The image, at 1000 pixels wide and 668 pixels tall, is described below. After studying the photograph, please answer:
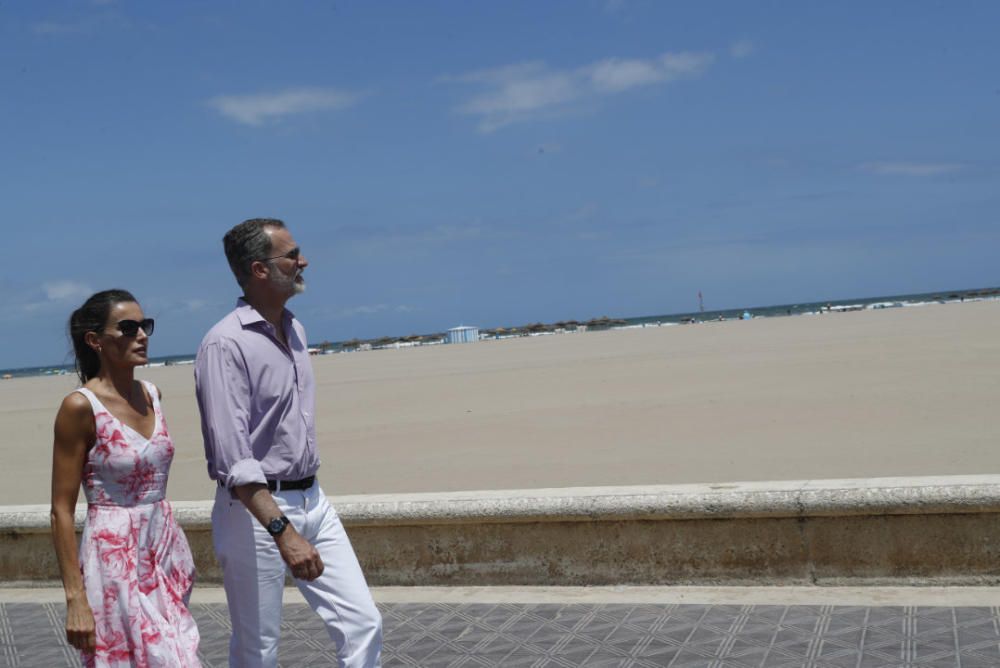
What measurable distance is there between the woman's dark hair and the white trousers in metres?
0.57

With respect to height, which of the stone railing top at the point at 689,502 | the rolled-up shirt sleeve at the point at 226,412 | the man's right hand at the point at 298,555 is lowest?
the stone railing top at the point at 689,502

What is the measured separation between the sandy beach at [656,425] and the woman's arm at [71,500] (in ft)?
24.9

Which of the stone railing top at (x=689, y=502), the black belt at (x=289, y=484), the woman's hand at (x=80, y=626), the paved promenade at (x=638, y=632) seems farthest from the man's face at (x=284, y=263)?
the stone railing top at (x=689, y=502)

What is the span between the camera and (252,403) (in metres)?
3.44

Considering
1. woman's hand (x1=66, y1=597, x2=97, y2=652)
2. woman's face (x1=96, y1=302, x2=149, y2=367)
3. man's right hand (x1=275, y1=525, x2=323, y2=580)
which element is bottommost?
woman's hand (x1=66, y1=597, x2=97, y2=652)

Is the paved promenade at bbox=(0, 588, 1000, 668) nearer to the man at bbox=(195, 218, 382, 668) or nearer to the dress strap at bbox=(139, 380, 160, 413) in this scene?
the man at bbox=(195, 218, 382, 668)

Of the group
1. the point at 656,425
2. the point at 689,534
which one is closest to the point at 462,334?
the point at 656,425

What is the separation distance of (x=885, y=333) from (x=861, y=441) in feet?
79.5

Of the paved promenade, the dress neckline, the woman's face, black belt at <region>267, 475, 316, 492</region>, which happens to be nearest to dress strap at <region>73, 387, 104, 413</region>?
the dress neckline

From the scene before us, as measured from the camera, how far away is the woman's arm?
10.4ft

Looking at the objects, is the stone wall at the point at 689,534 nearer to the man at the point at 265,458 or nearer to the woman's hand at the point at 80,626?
the man at the point at 265,458

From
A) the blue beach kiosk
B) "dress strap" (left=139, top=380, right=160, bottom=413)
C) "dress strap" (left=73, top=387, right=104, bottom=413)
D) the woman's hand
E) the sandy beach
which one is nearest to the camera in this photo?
the woman's hand

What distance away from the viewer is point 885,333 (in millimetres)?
34531

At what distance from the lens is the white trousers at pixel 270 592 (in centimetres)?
Result: 341
